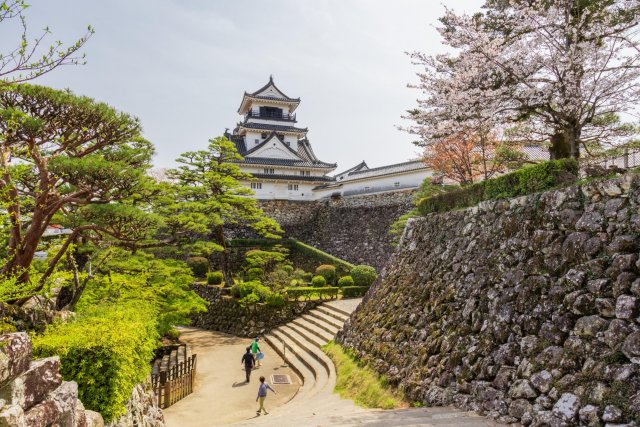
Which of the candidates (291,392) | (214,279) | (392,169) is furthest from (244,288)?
(392,169)

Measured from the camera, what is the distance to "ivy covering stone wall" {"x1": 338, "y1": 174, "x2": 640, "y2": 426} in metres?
5.29

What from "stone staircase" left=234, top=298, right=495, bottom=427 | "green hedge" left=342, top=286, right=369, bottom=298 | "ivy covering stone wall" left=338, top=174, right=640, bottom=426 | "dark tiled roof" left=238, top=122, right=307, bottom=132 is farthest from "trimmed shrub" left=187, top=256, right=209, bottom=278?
"ivy covering stone wall" left=338, top=174, right=640, bottom=426

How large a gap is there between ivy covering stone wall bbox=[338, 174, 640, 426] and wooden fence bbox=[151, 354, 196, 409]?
226 inches

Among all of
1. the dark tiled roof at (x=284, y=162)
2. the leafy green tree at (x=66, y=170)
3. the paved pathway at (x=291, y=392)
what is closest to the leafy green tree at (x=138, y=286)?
the leafy green tree at (x=66, y=170)

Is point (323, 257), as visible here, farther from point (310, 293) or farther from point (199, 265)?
point (199, 265)

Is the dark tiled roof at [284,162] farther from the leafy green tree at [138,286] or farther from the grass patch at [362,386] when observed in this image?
the grass patch at [362,386]

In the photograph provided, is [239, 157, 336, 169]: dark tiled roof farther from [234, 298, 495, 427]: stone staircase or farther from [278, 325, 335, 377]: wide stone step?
[278, 325, 335, 377]: wide stone step

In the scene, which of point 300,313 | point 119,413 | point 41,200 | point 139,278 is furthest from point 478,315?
point 300,313

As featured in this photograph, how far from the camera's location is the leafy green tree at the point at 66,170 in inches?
304

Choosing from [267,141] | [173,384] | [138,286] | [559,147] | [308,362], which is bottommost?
[308,362]

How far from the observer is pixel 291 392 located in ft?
40.1

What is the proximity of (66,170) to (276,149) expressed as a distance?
25.8 metres

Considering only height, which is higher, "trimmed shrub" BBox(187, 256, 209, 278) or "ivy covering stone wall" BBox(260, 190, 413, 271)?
"ivy covering stone wall" BBox(260, 190, 413, 271)

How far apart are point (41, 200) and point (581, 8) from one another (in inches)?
495
